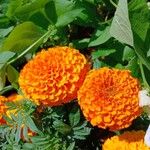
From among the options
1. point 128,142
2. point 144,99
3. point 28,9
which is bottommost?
point 128,142

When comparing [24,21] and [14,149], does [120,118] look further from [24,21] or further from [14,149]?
[24,21]

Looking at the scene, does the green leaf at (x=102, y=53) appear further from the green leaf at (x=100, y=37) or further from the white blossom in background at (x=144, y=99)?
the white blossom in background at (x=144, y=99)

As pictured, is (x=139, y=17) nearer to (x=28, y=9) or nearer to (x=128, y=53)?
(x=128, y=53)

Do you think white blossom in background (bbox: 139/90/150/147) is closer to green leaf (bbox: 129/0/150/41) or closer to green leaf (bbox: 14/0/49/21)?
green leaf (bbox: 129/0/150/41)

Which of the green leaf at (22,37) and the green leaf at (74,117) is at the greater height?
the green leaf at (22,37)

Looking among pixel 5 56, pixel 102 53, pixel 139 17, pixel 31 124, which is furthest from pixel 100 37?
pixel 31 124

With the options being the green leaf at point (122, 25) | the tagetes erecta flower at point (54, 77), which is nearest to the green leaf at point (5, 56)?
the tagetes erecta flower at point (54, 77)
